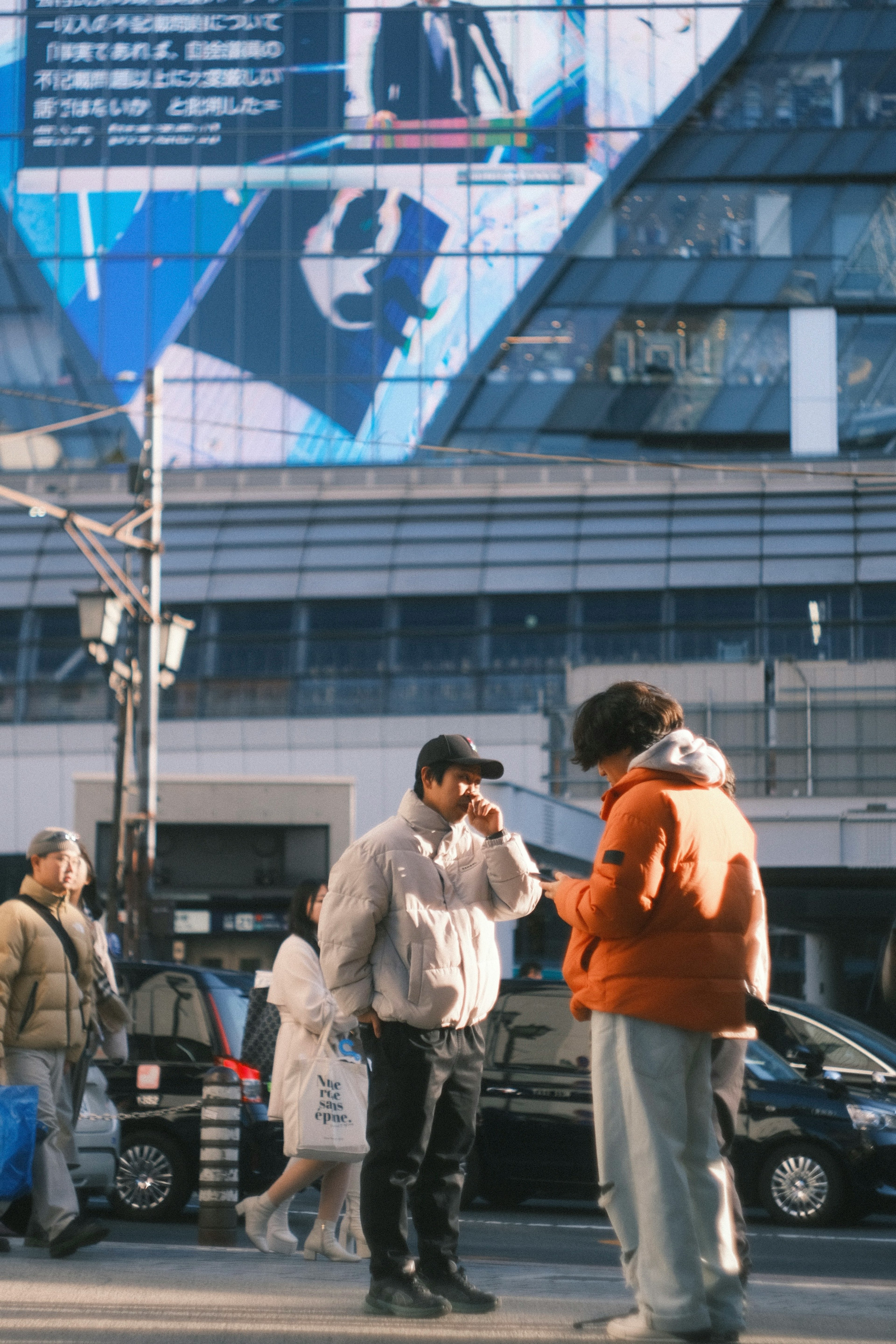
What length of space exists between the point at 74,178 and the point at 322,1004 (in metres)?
34.0

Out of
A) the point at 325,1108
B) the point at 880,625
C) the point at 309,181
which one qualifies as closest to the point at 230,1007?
the point at 325,1108

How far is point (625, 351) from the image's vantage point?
38.2 meters

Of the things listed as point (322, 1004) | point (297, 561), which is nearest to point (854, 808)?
point (297, 561)

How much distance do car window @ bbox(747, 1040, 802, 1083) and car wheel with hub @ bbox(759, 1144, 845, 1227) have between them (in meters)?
0.48

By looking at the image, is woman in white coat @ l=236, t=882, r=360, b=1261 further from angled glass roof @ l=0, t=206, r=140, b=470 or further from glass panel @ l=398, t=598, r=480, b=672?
angled glass roof @ l=0, t=206, r=140, b=470

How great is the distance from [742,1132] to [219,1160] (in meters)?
4.70

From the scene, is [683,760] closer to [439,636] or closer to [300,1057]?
[300,1057]

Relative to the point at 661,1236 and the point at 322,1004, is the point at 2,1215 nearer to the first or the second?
the point at 322,1004

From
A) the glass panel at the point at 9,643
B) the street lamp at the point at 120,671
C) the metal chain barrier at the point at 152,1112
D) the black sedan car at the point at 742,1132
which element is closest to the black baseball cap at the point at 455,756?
the metal chain barrier at the point at 152,1112

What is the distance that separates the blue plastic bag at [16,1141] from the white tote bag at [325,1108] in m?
1.01

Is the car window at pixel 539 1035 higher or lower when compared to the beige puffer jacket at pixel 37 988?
lower

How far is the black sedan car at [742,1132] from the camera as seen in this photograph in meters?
12.5

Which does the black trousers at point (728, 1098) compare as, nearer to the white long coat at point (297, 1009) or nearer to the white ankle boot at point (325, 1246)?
the white ankle boot at point (325, 1246)

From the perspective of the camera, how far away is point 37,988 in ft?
25.2
